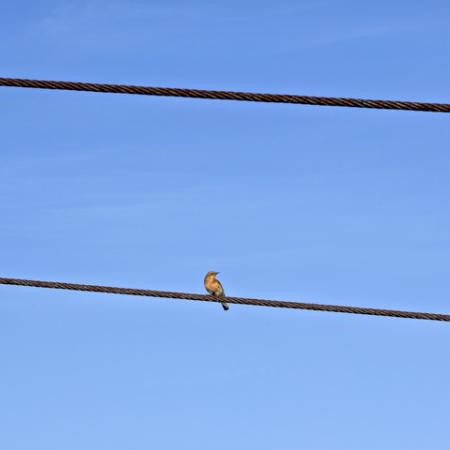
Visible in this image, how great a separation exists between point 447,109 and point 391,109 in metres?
0.35

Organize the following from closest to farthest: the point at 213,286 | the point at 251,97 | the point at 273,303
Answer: the point at 251,97
the point at 273,303
the point at 213,286

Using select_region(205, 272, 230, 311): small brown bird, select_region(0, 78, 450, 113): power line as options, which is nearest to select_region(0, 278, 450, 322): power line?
select_region(0, 78, 450, 113): power line

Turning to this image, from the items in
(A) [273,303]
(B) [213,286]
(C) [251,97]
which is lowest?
(C) [251,97]

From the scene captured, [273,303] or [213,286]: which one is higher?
[213,286]

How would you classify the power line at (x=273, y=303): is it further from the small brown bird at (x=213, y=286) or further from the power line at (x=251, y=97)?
the small brown bird at (x=213, y=286)

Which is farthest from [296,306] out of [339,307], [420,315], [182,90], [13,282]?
[182,90]

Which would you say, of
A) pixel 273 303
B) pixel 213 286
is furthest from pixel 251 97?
pixel 213 286

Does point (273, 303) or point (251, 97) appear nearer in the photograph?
point (251, 97)

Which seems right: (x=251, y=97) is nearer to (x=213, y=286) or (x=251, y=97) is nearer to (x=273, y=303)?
(x=273, y=303)

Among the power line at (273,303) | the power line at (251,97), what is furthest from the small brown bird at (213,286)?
the power line at (251,97)

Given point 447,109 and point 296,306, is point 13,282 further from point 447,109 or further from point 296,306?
point 447,109

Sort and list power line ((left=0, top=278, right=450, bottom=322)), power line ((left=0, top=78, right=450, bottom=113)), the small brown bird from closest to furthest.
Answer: power line ((left=0, top=78, right=450, bottom=113))
power line ((left=0, top=278, right=450, bottom=322))
the small brown bird

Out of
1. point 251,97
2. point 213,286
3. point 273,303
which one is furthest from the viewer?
point 213,286

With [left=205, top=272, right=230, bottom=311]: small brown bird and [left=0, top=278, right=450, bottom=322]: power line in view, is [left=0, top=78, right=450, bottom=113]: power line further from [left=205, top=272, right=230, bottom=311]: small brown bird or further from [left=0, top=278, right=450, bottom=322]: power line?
[left=205, top=272, right=230, bottom=311]: small brown bird
